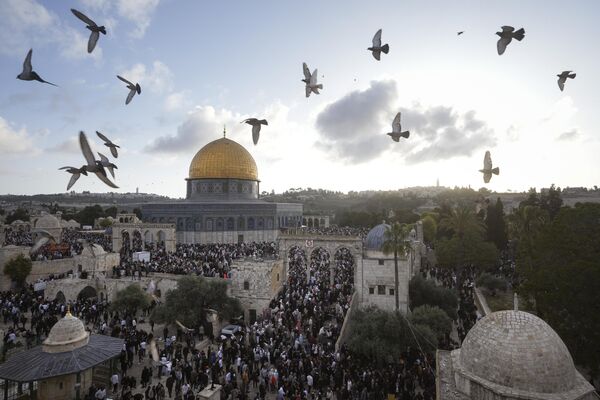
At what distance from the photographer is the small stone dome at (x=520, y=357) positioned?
7305mm

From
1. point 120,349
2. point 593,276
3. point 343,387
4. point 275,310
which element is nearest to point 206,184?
point 275,310

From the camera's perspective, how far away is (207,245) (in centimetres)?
3653

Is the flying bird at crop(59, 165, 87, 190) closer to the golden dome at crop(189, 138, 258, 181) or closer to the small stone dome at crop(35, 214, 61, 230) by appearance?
the small stone dome at crop(35, 214, 61, 230)

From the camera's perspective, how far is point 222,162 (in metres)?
42.6

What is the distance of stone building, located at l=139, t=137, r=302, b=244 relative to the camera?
39.4 m

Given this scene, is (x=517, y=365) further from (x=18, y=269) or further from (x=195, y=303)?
(x=18, y=269)

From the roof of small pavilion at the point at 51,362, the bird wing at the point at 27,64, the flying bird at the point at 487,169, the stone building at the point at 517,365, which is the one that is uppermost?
the bird wing at the point at 27,64

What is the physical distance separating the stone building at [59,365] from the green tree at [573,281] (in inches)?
582

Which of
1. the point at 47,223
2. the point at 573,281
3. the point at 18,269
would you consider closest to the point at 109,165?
the point at 573,281

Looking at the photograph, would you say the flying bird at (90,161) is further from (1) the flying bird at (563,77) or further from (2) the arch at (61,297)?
(2) the arch at (61,297)

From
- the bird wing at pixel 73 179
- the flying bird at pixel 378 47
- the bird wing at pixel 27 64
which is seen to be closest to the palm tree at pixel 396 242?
the flying bird at pixel 378 47

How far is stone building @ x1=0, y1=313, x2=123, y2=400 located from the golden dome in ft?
103

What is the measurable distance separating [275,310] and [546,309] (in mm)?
11725

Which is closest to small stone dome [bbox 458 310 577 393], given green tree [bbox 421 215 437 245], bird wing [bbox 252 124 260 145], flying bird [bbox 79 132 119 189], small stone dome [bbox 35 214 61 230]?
bird wing [bbox 252 124 260 145]
